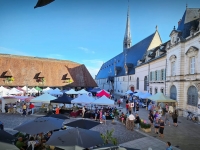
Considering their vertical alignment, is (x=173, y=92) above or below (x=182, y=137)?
above

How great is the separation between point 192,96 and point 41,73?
29787 millimetres

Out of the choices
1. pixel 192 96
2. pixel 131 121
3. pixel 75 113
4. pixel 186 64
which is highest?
pixel 186 64

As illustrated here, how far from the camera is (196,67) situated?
1617 cm

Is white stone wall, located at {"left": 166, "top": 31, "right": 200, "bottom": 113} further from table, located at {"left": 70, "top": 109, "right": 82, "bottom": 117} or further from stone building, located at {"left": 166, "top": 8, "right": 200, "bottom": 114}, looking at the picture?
Result: table, located at {"left": 70, "top": 109, "right": 82, "bottom": 117}

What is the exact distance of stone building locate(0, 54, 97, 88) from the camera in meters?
32.2

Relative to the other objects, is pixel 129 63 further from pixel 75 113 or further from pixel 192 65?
pixel 75 113

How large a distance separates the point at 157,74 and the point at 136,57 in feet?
63.1

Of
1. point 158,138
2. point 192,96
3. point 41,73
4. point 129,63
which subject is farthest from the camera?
point 129,63

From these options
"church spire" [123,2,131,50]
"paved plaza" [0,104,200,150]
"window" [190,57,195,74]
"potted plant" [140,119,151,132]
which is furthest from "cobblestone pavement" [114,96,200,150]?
"church spire" [123,2,131,50]

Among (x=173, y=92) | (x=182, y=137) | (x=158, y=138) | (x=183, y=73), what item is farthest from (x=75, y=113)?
(x=183, y=73)

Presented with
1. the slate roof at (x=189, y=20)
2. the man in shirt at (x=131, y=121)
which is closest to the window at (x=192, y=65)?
the slate roof at (x=189, y=20)

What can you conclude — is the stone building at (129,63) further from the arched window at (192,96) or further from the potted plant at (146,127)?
the potted plant at (146,127)

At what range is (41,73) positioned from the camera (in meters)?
34.8

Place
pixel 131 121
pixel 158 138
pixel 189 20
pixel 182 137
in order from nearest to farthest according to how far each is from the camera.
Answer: pixel 158 138, pixel 182 137, pixel 131 121, pixel 189 20
